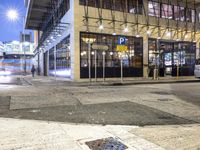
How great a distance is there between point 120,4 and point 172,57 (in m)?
8.64

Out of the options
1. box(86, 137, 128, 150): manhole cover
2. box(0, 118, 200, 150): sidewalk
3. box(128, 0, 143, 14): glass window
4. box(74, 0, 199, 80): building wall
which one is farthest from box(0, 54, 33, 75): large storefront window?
box(86, 137, 128, 150): manhole cover

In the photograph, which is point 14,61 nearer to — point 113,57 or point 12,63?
point 12,63

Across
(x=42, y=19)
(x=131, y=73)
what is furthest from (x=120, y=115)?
(x=42, y=19)

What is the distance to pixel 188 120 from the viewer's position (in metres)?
5.69

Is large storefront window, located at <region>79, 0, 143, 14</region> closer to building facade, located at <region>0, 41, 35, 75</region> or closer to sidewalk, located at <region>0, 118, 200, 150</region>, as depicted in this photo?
sidewalk, located at <region>0, 118, 200, 150</region>

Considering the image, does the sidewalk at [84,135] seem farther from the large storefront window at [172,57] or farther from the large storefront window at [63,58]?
the large storefront window at [172,57]

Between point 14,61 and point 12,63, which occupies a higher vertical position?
point 14,61

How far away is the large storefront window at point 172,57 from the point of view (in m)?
24.7

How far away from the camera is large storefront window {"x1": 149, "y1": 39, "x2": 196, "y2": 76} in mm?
24688

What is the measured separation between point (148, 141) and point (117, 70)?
18.2m

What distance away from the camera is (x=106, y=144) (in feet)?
12.8

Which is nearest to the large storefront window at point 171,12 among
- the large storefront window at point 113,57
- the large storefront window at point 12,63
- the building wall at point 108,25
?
the building wall at point 108,25

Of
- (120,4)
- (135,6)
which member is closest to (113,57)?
(120,4)

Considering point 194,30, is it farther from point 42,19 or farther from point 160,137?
point 160,137
